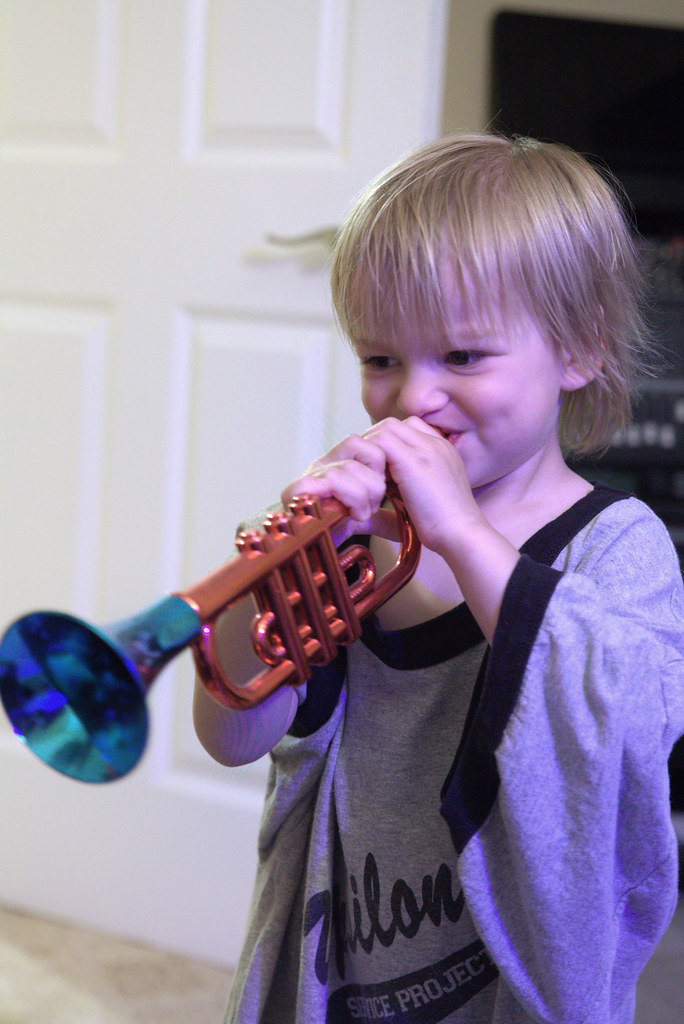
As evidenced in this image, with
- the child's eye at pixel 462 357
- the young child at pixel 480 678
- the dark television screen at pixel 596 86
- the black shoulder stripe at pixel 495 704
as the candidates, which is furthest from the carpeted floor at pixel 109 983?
the dark television screen at pixel 596 86

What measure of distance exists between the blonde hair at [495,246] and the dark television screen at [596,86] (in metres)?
1.45

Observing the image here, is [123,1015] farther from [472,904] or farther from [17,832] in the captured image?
[472,904]

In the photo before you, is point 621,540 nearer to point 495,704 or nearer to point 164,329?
point 495,704

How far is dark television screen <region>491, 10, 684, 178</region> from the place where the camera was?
2074 mm

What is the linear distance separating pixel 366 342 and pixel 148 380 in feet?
2.83

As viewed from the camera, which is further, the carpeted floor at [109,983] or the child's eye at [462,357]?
the carpeted floor at [109,983]

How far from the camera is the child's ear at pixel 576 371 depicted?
0.72m

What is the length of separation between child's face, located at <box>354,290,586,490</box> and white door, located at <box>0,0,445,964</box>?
0.70m

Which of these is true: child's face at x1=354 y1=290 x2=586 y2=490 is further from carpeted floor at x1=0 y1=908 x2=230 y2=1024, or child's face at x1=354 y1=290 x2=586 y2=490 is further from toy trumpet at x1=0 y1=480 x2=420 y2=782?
carpeted floor at x1=0 y1=908 x2=230 y2=1024

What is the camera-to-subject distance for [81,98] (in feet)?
4.93

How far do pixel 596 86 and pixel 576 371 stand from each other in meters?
1.60

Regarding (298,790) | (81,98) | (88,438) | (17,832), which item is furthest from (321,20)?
(17,832)

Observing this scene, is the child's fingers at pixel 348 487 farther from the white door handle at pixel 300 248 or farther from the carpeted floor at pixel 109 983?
the carpeted floor at pixel 109 983

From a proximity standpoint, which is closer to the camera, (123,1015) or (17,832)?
(123,1015)
